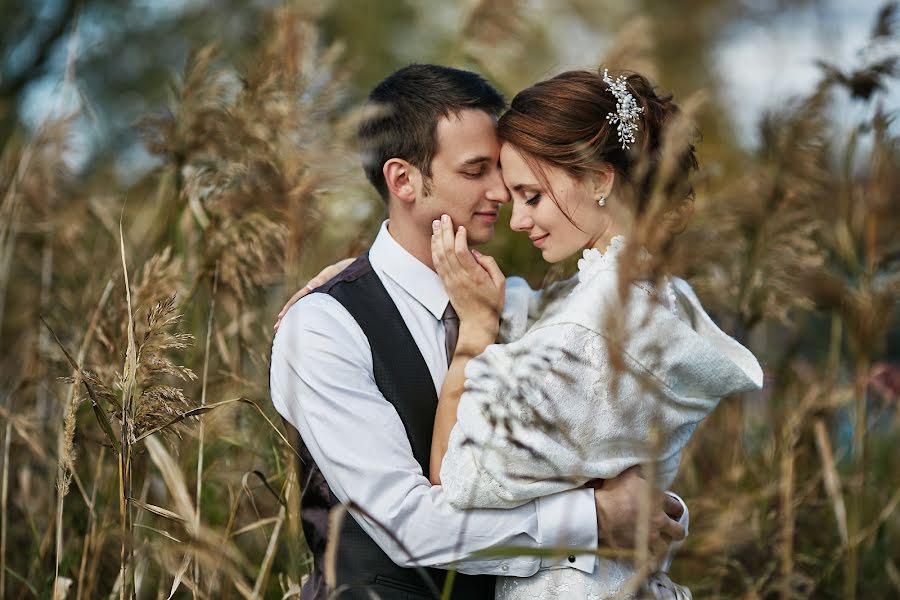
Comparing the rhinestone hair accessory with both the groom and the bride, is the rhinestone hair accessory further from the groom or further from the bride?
the groom

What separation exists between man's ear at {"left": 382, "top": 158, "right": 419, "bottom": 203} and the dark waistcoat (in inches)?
12.8

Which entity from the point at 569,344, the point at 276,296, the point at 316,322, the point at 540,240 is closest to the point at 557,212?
the point at 540,240

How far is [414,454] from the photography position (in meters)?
2.14

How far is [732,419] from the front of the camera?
142 inches

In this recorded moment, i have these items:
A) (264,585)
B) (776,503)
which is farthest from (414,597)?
(776,503)

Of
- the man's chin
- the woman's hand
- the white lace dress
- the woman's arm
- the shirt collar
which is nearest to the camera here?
the white lace dress

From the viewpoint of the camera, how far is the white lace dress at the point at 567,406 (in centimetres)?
188

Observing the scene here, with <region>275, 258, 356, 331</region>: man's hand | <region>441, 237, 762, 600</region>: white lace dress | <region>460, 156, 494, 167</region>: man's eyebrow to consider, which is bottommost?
<region>441, 237, 762, 600</region>: white lace dress

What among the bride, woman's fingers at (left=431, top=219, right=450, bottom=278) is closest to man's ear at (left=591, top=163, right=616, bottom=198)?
the bride

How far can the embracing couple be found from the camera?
192cm

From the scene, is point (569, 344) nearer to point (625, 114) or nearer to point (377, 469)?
point (377, 469)

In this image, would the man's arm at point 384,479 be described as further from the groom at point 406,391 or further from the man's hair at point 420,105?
the man's hair at point 420,105

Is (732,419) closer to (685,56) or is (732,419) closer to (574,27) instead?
(574,27)

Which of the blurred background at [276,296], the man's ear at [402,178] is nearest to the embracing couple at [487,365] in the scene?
the man's ear at [402,178]
